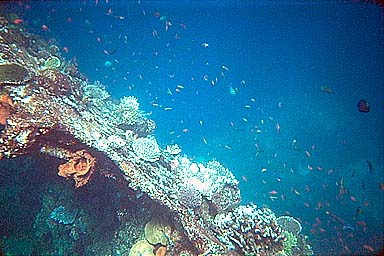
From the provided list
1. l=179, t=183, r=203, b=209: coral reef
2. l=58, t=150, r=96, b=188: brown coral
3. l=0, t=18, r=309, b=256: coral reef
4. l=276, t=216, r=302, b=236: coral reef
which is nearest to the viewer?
l=0, t=18, r=309, b=256: coral reef

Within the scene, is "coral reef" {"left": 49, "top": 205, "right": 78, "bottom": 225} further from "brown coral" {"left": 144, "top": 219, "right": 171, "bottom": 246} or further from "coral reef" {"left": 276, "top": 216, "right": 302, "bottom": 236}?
"coral reef" {"left": 276, "top": 216, "right": 302, "bottom": 236}

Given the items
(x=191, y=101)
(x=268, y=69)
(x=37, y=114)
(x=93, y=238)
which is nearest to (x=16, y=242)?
(x=93, y=238)

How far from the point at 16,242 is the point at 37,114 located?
269 cm

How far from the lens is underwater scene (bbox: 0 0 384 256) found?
15.5 feet

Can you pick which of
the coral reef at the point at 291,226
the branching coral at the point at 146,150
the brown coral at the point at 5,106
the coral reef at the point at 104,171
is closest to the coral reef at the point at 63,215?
the coral reef at the point at 104,171

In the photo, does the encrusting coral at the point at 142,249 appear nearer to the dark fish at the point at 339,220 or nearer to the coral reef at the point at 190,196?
the coral reef at the point at 190,196

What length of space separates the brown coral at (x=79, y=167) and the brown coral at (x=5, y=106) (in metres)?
1.32

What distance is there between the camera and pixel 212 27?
41.1 metres

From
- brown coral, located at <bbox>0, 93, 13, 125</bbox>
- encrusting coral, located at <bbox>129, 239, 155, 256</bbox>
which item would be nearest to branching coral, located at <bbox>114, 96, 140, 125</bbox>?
brown coral, located at <bbox>0, 93, 13, 125</bbox>

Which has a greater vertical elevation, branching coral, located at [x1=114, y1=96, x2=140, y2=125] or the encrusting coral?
branching coral, located at [x1=114, y1=96, x2=140, y2=125]

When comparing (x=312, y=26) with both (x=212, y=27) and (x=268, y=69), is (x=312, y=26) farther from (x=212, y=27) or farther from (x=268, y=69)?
(x=212, y=27)

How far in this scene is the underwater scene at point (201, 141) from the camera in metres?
4.73

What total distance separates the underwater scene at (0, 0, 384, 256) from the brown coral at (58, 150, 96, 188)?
2 centimetres

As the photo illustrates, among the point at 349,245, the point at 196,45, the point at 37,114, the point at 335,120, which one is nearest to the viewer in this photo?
the point at 37,114
